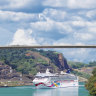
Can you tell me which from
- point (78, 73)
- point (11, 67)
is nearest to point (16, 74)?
point (11, 67)

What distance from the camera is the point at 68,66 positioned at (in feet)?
344

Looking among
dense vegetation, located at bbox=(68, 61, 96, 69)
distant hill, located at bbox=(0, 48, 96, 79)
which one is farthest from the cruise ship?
dense vegetation, located at bbox=(68, 61, 96, 69)

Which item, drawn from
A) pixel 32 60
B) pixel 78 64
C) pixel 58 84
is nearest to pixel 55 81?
pixel 58 84

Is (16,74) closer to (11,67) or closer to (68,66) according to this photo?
(11,67)

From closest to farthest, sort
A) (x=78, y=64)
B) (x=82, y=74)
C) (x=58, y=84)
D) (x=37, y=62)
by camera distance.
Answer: (x=58, y=84) → (x=37, y=62) → (x=82, y=74) → (x=78, y=64)

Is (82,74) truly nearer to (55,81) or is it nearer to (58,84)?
(55,81)

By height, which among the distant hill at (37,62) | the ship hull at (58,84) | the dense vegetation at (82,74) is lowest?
the ship hull at (58,84)

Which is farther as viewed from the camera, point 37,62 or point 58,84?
point 37,62

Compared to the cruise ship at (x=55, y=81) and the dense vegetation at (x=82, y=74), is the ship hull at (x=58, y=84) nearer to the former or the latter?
the cruise ship at (x=55, y=81)

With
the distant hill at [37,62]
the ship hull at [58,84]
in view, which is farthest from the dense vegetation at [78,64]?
the ship hull at [58,84]

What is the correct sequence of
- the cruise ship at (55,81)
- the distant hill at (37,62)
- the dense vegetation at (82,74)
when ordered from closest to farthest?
the cruise ship at (55,81), the distant hill at (37,62), the dense vegetation at (82,74)

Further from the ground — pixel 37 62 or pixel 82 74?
pixel 37 62

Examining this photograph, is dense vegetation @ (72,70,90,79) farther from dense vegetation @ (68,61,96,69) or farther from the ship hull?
the ship hull

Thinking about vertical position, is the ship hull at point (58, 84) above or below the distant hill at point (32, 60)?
below
